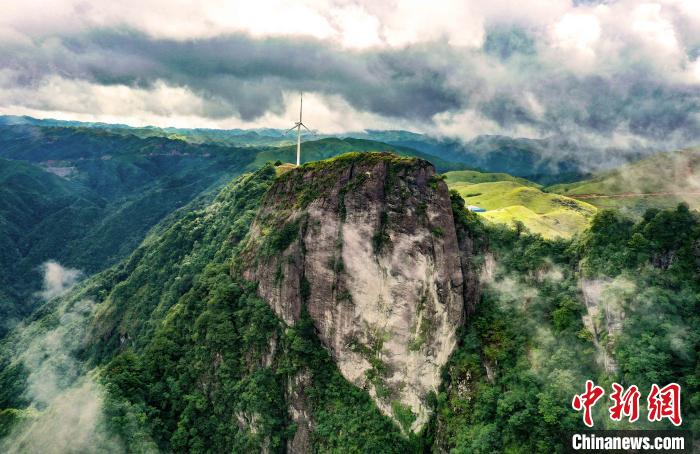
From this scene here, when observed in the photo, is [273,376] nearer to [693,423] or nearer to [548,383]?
[548,383]

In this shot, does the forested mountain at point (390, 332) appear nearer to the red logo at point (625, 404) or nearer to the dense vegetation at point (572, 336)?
the dense vegetation at point (572, 336)

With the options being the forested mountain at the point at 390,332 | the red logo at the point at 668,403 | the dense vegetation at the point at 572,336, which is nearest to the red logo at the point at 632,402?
the red logo at the point at 668,403

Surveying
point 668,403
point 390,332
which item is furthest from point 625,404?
point 390,332

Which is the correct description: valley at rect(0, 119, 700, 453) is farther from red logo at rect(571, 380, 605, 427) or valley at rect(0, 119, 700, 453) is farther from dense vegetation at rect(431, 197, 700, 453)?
red logo at rect(571, 380, 605, 427)

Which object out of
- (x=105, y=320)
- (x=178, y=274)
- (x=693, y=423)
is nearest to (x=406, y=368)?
(x=693, y=423)

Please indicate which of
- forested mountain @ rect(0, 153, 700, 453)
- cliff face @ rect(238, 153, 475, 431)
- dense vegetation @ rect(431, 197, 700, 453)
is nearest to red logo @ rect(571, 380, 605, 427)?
dense vegetation @ rect(431, 197, 700, 453)

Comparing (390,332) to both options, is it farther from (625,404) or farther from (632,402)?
(632,402)
